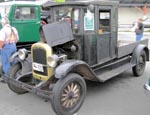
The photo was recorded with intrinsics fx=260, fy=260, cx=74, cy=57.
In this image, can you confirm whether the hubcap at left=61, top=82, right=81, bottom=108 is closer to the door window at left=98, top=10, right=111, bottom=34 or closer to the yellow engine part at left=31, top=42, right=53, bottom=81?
the yellow engine part at left=31, top=42, right=53, bottom=81

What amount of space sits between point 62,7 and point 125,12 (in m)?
31.6

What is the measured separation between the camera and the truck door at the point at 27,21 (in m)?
8.62

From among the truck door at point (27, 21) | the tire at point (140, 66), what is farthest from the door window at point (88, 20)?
the truck door at point (27, 21)

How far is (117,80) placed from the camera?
21.8 feet

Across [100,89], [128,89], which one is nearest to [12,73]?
[100,89]

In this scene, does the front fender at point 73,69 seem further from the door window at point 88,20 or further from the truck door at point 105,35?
the door window at point 88,20

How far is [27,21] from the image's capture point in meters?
8.84

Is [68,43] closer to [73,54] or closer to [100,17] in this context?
[73,54]

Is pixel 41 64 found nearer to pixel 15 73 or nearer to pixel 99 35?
pixel 15 73

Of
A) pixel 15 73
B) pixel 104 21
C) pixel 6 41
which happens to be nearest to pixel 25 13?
pixel 6 41

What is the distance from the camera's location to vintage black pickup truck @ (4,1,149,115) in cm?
457

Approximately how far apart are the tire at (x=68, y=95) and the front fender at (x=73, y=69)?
0.12 metres

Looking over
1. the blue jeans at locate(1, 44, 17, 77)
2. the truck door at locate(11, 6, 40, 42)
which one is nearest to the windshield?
the truck door at locate(11, 6, 40, 42)

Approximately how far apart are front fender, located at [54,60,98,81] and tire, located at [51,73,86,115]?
0.41ft
